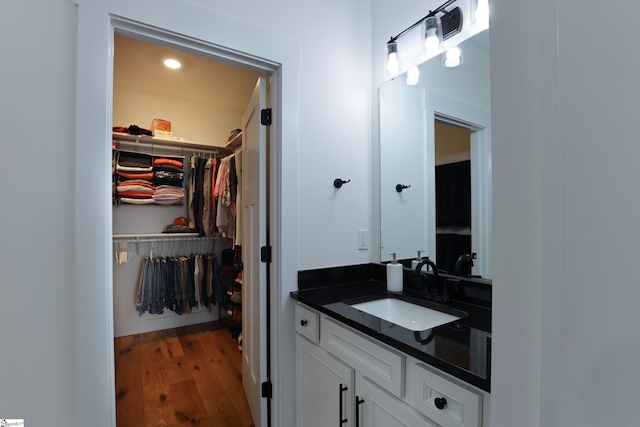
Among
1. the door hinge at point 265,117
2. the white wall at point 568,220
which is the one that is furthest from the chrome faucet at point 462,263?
the door hinge at point 265,117

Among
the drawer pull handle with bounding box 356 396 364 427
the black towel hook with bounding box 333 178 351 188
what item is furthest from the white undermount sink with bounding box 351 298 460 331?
the black towel hook with bounding box 333 178 351 188

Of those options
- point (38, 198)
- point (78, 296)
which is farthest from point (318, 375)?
point (38, 198)

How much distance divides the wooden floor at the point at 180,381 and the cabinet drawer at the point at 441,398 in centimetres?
140

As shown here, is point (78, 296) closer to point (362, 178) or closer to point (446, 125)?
point (362, 178)

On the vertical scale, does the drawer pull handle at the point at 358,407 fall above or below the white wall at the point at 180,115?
below

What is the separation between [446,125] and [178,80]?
281 cm

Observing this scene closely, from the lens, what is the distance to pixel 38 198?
3.49 feet

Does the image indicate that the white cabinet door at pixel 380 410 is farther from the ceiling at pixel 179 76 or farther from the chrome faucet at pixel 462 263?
the ceiling at pixel 179 76

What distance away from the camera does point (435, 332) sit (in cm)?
98

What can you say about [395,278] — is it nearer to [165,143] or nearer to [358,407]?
[358,407]

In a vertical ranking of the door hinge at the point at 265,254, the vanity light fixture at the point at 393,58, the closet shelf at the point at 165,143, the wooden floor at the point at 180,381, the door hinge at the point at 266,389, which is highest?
the vanity light fixture at the point at 393,58

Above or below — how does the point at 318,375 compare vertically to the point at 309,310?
below

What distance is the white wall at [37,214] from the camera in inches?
40.3

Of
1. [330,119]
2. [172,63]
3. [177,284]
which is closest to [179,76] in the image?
[172,63]
